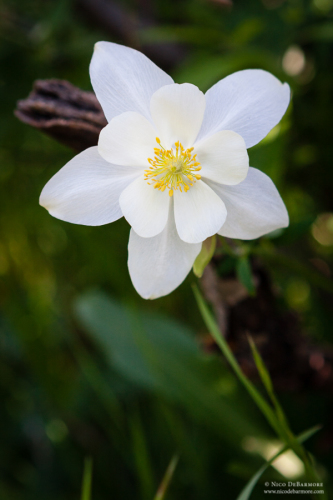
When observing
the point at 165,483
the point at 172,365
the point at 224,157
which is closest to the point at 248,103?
the point at 224,157

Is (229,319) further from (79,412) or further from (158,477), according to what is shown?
(79,412)

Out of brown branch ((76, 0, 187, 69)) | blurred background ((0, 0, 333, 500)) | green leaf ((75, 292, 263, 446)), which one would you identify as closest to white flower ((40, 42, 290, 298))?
blurred background ((0, 0, 333, 500))

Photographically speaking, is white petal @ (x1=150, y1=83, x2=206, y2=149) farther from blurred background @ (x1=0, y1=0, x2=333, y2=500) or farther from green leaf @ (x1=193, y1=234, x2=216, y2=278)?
blurred background @ (x1=0, y1=0, x2=333, y2=500)

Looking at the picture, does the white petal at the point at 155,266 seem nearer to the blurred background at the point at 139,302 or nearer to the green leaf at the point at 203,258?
the green leaf at the point at 203,258

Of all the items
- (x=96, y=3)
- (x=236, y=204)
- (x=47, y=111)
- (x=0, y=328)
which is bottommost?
(x=0, y=328)

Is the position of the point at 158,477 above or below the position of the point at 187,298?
below

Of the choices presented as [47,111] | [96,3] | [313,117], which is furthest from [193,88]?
[96,3]
